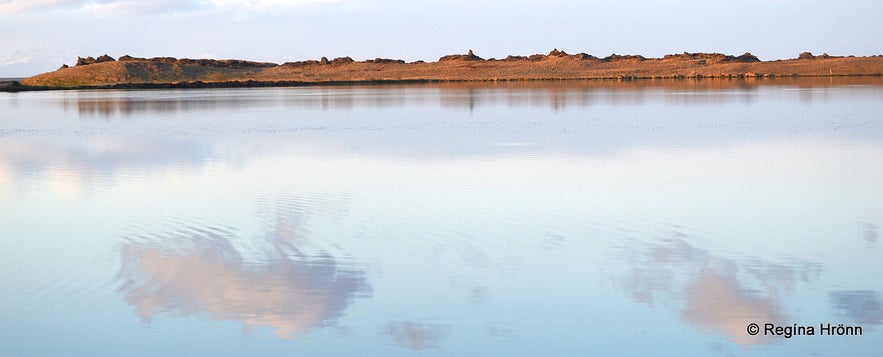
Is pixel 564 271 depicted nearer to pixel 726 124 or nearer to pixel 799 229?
pixel 799 229

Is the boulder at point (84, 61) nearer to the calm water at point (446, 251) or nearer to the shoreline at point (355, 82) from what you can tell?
the shoreline at point (355, 82)

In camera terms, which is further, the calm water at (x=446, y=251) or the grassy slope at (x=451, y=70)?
the grassy slope at (x=451, y=70)

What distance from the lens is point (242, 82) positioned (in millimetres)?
83625

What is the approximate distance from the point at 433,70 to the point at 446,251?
9011 cm

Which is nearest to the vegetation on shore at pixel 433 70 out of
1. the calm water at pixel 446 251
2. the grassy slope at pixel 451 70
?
the grassy slope at pixel 451 70

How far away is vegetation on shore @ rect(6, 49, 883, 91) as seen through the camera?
82750 mm

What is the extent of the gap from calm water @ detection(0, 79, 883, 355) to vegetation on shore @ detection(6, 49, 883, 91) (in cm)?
Result: 6847

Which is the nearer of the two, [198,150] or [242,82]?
[198,150]

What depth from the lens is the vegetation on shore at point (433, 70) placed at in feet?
271

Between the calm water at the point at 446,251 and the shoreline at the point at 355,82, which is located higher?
the shoreline at the point at 355,82

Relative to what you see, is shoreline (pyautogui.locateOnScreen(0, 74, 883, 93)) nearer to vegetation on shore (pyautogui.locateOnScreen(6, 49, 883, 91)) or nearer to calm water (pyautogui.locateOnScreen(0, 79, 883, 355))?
vegetation on shore (pyautogui.locateOnScreen(6, 49, 883, 91))

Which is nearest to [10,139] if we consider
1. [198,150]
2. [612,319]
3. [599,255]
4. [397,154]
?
[198,150]

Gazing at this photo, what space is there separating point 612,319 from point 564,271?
103 cm

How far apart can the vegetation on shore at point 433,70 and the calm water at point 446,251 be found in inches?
2696
